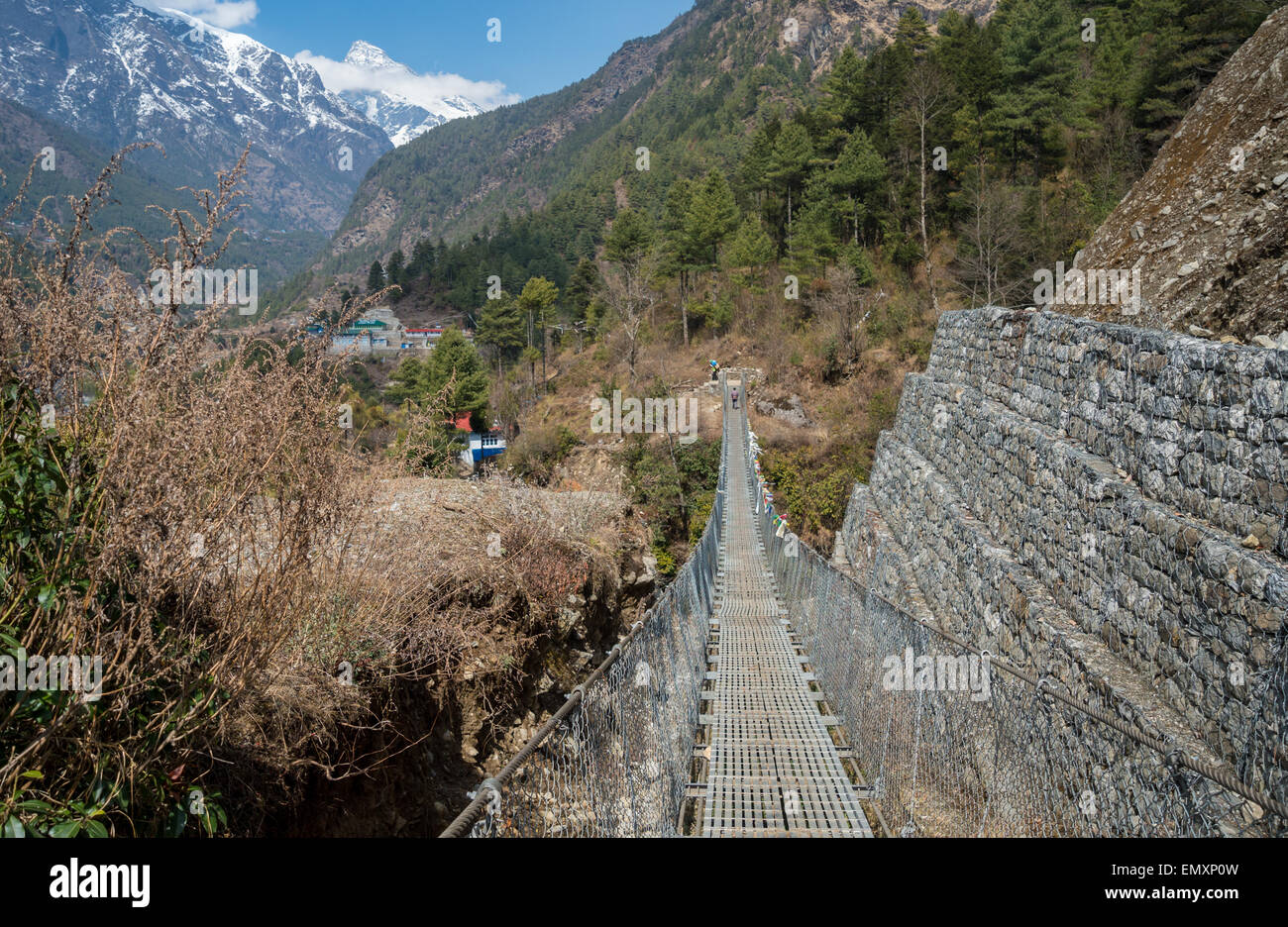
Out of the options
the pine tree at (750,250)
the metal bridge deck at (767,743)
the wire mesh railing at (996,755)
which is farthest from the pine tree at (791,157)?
the wire mesh railing at (996,755)

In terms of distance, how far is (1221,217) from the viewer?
588 cm

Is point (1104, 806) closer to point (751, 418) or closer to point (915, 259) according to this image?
point (751, 418)

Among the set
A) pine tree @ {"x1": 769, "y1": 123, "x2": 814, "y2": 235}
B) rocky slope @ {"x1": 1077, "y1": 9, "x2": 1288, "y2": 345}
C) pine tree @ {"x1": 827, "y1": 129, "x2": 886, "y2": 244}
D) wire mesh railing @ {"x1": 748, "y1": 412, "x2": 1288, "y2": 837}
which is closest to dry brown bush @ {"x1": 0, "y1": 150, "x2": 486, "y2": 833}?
wire mesh railing @ {"x1": 748, "y1": 412, "x2": 1288, "y2": 837}

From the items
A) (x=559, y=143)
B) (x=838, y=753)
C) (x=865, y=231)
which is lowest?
(x=838, y=753)

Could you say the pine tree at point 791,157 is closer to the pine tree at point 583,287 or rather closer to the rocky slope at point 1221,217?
the pine tree at point 583,287

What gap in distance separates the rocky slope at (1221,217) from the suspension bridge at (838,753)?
3.11 m

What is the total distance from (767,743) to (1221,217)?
17.5ft

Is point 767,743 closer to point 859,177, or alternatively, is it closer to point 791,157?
point 859,177

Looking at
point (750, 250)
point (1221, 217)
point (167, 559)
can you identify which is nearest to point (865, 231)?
point (750, 250)

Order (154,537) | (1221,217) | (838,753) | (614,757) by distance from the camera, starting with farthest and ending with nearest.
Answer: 1. (1221,217)
2. (838,753)
3. (614,757)
4. (154,537)

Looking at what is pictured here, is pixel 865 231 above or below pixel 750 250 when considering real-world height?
above

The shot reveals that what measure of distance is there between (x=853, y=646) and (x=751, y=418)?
20026 millimetres

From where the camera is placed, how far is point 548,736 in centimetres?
231
